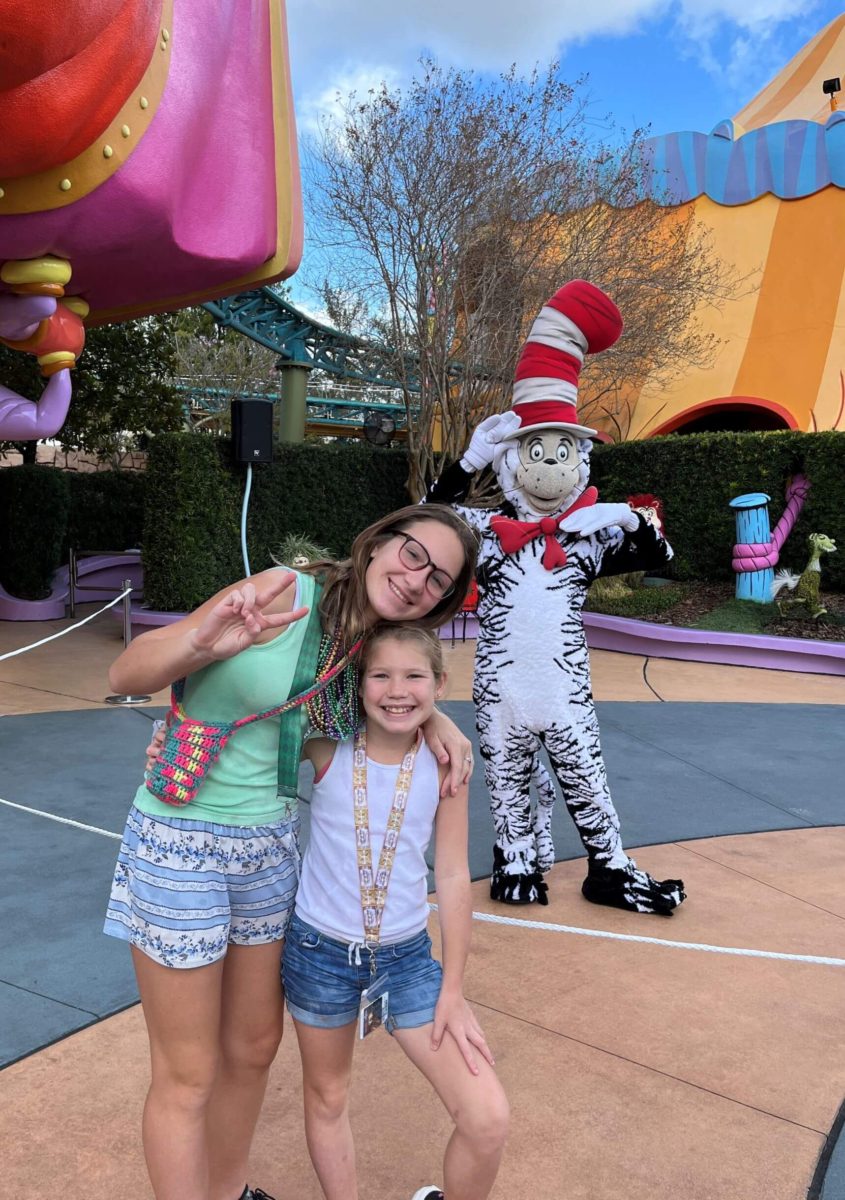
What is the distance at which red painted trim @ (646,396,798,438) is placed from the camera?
16.5 meters

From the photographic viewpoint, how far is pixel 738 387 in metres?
17.2

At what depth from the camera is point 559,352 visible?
3.71 meters

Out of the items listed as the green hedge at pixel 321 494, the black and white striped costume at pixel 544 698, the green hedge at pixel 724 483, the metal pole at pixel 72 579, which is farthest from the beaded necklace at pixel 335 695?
the green hedge at pixel 724 483

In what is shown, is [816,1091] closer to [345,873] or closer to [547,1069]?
[547,1069]

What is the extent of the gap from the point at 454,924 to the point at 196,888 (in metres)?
0.47

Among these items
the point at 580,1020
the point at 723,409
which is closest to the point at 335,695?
the point at 580,1020

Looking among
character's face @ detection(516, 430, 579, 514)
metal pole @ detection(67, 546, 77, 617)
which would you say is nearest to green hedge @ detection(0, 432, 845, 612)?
metal pole @ detection(67, 546, 77, 617)

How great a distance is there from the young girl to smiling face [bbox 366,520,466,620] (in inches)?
1.7

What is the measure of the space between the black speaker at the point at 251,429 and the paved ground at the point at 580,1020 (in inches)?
199

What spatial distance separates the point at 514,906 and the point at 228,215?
4.08 meters

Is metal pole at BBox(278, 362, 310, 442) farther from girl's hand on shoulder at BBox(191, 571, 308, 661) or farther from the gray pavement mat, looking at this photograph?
girl's hand on shoulder at BBox(191, 571, 308, 661)

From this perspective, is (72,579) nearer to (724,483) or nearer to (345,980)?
(724,483)

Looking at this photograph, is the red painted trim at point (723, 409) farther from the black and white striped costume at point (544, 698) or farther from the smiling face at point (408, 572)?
the smiling face at point (408, 572)

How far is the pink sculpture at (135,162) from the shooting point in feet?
12.1
